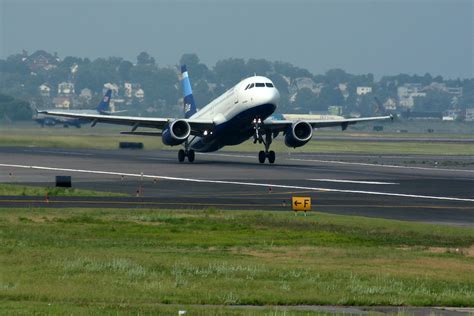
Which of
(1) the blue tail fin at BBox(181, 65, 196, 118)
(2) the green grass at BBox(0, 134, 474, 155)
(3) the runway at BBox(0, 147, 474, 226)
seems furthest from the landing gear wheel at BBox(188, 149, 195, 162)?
(2) the green grass at BBox(0, 134, 474, 155)

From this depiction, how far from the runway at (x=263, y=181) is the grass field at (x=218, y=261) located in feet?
14.8

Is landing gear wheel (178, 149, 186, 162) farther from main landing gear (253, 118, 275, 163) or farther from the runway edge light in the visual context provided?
the runway edge light

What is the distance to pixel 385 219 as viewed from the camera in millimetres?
43250

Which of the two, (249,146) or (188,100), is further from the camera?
(249,146)

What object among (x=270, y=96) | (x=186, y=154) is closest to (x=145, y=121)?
(x=186, y=154)

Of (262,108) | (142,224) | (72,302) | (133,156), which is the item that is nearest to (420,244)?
(142,224)

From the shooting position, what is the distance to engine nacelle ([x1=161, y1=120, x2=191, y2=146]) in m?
80.1

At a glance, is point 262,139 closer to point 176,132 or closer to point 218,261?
point 176,132

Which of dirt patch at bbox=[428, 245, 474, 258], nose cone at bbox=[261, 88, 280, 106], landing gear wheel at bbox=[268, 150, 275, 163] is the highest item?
nose cone at bbox=[261, 88, 280, 106]

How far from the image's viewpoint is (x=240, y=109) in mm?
78312

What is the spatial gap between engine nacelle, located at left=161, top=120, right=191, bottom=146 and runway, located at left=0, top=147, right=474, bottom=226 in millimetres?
1928

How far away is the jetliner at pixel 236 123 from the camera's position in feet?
256

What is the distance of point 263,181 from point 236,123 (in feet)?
51.4

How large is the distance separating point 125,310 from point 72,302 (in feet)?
5.10
